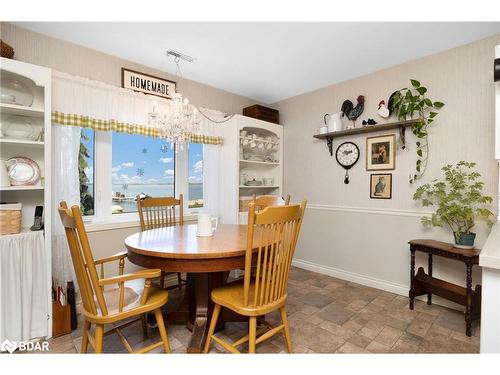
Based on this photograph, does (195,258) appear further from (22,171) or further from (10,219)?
(22,171)

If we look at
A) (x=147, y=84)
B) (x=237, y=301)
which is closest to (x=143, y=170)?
(x=147, y=84)

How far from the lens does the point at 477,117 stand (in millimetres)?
2295

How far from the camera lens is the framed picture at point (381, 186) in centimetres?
286

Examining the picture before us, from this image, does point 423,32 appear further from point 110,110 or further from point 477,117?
point 110,110

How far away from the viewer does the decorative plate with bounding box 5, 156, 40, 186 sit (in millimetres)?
1892

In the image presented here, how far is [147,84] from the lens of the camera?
2783mm

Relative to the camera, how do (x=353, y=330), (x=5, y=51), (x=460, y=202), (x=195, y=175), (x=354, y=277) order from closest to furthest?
(x=5, y=51) → (x=353, y=330) → (x=460, y=202) → (x=354, y=277) → (x=195, y=175)

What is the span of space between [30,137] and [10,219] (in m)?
0.64

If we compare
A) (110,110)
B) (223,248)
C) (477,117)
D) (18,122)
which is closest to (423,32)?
(477,117)

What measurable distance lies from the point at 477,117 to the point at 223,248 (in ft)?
8.11

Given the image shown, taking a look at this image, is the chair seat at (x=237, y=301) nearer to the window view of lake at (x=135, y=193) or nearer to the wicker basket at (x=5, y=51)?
the window view of lake at (x=135, y=193)

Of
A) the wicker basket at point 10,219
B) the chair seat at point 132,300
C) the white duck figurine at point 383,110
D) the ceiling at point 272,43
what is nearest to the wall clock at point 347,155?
the white duck figurine at point 383,110

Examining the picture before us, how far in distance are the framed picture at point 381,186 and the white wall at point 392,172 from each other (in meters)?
0.06

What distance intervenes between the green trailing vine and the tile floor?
1.27m
